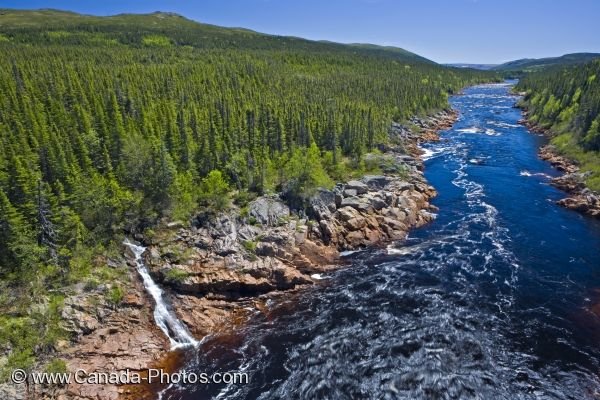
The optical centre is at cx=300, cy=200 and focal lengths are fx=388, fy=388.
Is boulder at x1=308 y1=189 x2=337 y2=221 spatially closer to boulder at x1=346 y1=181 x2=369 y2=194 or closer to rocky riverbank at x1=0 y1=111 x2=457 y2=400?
rocky riverbank at x1=0 y1=111 x2=457 y2=400

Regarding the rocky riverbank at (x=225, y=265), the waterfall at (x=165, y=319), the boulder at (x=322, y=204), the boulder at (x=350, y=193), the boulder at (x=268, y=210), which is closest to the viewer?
the rocky riverbank at (x=225, y=265)

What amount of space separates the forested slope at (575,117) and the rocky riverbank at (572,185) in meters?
1.69

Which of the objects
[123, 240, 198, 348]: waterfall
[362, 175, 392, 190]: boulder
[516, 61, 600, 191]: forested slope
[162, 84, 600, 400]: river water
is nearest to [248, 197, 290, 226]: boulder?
[162, 84, 600, 400]: river water

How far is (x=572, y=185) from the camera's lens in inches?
3388

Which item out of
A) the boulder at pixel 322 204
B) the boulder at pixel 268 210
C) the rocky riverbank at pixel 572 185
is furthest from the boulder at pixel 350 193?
the rocky riverbank at pixel 572 185

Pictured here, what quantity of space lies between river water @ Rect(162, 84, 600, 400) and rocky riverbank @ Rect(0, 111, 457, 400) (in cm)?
372

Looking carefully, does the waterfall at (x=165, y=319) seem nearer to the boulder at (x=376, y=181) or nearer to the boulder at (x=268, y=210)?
the boulder at (x=268, y=210)

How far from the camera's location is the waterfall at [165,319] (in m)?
47.4

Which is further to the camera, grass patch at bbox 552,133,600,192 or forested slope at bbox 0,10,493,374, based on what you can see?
grass patch at bbox 552,133,600,192

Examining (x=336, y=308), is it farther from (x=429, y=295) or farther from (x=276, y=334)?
(x=429, y=295)

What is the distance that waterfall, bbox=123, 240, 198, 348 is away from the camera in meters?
47.4

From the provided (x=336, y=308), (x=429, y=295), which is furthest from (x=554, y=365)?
(x=336, y=308)

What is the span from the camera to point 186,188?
2643 inches

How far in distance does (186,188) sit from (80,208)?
16.5 metres
